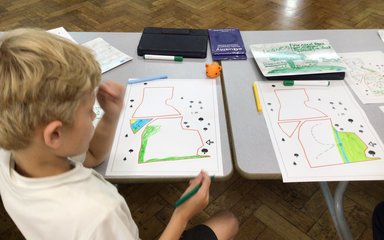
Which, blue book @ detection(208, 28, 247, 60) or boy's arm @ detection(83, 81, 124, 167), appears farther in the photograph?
blue book @ detection(208, 28, 247, 60)

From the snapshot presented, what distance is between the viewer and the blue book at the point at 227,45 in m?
1.18

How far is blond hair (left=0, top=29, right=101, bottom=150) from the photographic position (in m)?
→ 0.53

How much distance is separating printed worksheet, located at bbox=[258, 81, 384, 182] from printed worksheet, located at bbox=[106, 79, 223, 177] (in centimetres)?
16

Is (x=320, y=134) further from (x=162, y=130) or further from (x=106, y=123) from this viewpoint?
(x=106, y=123)

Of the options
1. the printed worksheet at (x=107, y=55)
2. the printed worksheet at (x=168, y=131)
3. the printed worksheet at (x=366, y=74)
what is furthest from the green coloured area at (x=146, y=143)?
the printed worksheet at (x=366, y=74)

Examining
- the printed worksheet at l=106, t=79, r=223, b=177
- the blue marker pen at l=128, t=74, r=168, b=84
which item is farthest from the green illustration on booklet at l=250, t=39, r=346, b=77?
the blue marker pen at l=128, t=74, r=168, b=84

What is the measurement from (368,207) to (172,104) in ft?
3.59

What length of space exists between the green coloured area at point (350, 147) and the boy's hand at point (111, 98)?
0.56 meters

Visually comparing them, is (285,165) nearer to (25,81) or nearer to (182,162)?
(182,162)

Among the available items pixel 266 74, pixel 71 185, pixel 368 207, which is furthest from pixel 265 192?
pixel 71 185

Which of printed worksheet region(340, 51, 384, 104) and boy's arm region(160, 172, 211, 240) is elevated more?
printed worksheet region(340, 51, 384, 104)

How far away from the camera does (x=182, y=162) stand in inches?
32.2

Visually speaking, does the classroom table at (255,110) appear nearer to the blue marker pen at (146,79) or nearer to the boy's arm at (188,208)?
the boy's arm at (188,208)

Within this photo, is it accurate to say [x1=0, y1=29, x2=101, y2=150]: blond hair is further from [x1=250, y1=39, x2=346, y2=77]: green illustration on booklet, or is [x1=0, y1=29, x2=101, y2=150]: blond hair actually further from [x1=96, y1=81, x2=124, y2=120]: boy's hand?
[x1=250, y1=39, x2=346, y2=77]: green illustration on booklet
